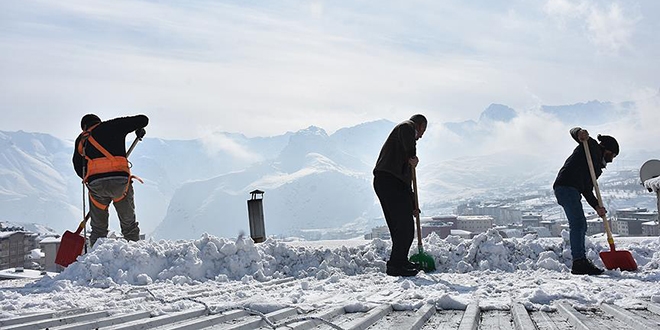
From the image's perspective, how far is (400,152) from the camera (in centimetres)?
648

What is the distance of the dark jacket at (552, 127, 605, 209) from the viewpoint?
646 cm

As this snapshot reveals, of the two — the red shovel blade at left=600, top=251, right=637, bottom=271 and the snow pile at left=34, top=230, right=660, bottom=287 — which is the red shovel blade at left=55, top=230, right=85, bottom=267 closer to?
the snow pile at left=34, top=230, right=660, bottom=287

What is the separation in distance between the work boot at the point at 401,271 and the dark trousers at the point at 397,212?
60 millimetres

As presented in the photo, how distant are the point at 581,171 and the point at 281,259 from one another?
345 centimetres

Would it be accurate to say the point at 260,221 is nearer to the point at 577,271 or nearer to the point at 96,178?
the point at 96,178

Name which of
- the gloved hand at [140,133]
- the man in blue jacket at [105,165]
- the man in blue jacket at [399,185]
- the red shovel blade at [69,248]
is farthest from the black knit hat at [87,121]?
the man in blue jacket at [399,185]

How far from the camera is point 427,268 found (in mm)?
6645

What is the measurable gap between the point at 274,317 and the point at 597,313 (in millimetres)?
1718

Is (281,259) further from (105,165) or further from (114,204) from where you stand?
(105,165)

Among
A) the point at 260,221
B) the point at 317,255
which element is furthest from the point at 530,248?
the point at 260,221

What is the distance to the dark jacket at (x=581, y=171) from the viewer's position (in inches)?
255

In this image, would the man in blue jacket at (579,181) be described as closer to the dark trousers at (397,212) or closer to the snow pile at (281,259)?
the snow pile at (281,259)

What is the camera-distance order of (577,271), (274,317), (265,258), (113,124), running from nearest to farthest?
(274,317)
(577,271)
(265,258)
(113,124)

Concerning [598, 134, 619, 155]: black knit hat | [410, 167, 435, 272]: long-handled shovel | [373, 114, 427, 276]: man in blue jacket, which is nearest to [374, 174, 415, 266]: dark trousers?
[373, 114, 427, 276]: man in blue jacket
